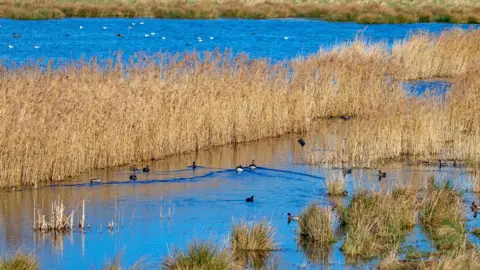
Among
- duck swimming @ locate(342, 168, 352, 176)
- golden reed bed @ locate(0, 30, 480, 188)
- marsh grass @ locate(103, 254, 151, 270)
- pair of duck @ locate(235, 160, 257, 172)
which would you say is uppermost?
golden reed bed @ locate(0, 30, 480, 188)

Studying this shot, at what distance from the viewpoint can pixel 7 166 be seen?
39.2ft

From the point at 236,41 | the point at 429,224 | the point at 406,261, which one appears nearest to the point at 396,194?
Answer: the point at 429,224

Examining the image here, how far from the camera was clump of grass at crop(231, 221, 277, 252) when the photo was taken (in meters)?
9.11

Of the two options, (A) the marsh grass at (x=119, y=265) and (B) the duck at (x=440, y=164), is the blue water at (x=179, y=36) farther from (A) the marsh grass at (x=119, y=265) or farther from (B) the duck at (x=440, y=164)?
(A) the marsh grass at (x=119, y=265)

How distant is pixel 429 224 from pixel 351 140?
4110mm

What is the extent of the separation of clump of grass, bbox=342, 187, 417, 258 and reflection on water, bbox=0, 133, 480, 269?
181 mm

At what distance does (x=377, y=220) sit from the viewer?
31.8 feet

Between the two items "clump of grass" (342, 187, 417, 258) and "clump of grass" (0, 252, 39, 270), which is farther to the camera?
"clump of grass" (342, 187, 417, 258)

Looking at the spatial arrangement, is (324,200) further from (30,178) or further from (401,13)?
(401,13)

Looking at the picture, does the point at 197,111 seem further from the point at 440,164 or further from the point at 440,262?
the point at 440,262

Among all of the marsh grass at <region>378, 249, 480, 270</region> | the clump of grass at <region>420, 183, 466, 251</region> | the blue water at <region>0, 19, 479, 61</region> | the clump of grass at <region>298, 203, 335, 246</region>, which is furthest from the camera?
the blue water at <region>0, 19, 479, 61</region>

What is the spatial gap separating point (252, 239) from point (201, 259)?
3.95 ft

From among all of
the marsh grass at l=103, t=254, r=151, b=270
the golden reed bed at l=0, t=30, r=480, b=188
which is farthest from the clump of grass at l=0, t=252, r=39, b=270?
the golden reed bed at l=0, t=30, r=480, b=188

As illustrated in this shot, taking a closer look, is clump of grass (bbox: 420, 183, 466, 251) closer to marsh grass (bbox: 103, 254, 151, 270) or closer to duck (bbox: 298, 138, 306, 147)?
marsh grass (bbox: 103, 254, 151, 270)
